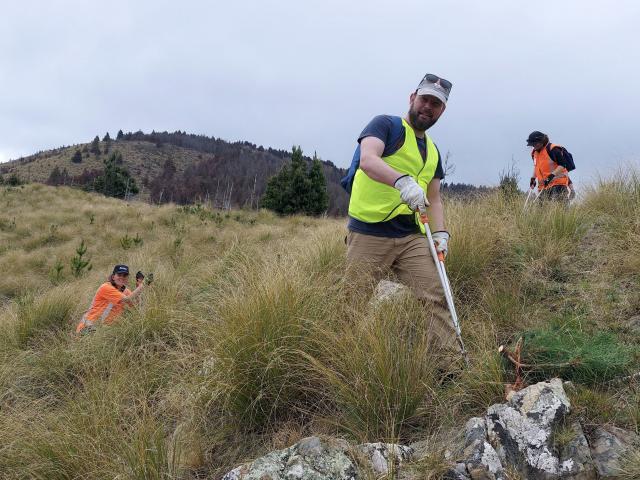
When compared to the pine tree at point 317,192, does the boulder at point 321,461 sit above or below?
below

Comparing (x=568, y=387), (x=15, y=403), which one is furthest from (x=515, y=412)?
(x=15, y=403)

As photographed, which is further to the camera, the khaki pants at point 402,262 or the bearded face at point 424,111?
the bearded face at point 424,111

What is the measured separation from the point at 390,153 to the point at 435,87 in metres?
0.54

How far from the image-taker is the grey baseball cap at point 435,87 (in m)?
3.22

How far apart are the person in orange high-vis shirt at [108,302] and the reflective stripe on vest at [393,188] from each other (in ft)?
8.42

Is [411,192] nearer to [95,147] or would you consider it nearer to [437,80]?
[437,80]

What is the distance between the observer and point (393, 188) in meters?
3.31

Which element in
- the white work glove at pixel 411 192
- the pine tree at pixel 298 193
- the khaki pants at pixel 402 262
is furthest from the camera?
the pine tree at pixel 298 193

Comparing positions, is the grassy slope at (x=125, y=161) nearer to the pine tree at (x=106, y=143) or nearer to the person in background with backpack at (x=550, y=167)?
the pine tree at (x=106, y=143)

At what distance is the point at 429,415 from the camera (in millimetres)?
2266

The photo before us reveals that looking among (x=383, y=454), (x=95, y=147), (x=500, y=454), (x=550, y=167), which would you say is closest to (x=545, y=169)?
(x=550, y=167)

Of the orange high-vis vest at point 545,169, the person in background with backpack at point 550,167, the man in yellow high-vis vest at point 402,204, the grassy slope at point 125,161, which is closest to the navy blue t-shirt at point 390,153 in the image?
the man in yellow high-vis vest at point 402,204

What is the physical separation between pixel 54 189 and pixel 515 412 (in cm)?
2535

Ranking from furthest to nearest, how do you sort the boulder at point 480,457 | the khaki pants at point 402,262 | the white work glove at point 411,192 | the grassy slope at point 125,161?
1. the grassy slope at point 125,161
2. the khaki pants at point 402,262
3. the white work glove at point 411,192
4. the boulder at point 480,457
